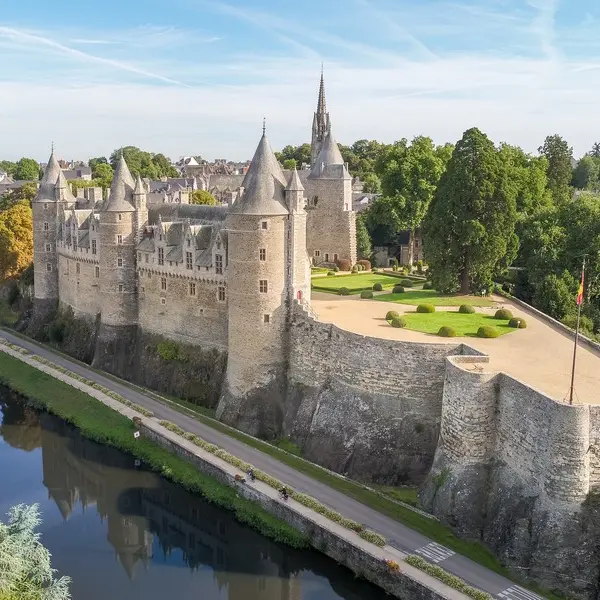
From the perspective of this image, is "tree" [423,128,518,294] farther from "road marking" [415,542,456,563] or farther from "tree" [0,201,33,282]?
"tree" [0,201,33,282]

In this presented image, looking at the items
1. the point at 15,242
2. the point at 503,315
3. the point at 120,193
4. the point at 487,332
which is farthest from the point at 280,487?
the point at 15,242

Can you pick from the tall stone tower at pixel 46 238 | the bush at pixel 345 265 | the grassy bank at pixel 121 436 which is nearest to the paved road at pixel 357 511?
the grassy bank at pixel 121 436

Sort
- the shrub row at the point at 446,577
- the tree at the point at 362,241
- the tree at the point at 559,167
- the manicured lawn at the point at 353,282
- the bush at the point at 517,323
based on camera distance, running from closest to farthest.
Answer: the shrub row at the point at 446,577 → the bush at the point at 517,323 → the manicured lawn at the point at 353,282 → the tree at the point at 362,241 → the tree at the point at 559,167

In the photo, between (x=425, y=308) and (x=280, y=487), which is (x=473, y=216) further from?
(x=280, y=487)

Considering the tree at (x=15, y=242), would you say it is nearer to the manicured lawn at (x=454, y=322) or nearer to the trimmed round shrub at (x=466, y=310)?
the manicured lawn at (x=454, y=322)

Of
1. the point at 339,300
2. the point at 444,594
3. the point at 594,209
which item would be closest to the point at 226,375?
the point at 339,300

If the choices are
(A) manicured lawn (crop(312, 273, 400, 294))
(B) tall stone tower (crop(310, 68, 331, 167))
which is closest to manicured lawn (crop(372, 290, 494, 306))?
(A) manicured lawn (crop(312, 273, 400, 294))
